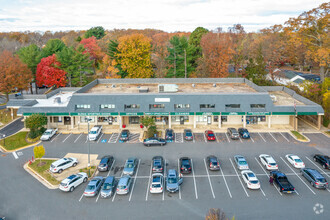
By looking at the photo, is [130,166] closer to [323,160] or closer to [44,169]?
[44,169]

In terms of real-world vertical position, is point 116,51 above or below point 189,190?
above

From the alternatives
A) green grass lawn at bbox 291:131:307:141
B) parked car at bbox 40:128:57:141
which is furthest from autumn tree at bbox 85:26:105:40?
green grass lawn at bbox 291:131:307:141

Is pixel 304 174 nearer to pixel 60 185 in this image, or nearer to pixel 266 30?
pixel 60 185

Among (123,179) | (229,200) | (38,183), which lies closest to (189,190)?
(229,200)

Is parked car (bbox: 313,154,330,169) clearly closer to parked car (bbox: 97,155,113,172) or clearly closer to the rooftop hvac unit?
the rooftop hvac unit

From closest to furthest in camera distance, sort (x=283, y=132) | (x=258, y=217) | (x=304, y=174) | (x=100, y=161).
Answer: (x=258, y=217) → (x=304, y=174) → (x=100, y=161) → (x=283, y=132)

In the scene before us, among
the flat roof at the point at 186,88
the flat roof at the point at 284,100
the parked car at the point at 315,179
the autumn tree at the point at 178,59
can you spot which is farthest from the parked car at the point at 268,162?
the autumn tree at the point at 178,59
